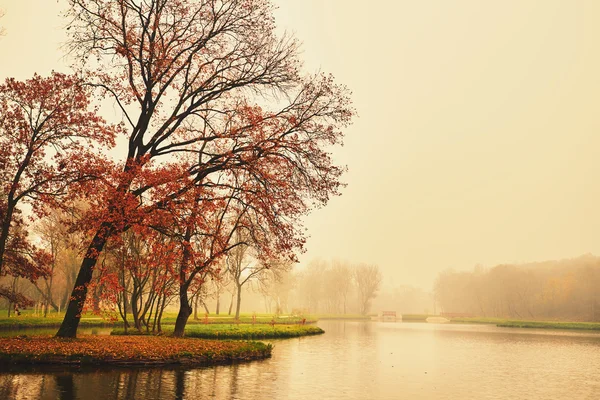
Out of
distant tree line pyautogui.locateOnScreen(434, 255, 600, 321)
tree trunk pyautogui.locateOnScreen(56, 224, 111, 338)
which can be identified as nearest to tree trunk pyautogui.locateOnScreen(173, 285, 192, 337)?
tree trunk pyautogui.locateOnScreen(56, 224, 111, 338)

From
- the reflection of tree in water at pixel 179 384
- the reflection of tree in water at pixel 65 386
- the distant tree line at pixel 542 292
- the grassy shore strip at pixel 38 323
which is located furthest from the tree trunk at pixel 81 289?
the distant tree line at pixel 542 292

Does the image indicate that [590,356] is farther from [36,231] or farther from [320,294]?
[320,294]

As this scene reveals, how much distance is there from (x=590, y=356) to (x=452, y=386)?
59.2 ft

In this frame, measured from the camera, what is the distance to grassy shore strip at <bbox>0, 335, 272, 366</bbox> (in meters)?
16.5

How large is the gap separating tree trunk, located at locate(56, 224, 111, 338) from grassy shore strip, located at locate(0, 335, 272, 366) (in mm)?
979

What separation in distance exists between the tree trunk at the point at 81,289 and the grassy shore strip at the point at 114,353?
0.98 metres

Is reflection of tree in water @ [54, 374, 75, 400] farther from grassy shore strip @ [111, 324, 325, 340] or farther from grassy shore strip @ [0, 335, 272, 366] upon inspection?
grassy shore strip @ [111, 324, 325, 340]

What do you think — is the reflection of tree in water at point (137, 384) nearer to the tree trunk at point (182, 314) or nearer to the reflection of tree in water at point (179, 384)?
the reflection of tree in water at point (179, 384)

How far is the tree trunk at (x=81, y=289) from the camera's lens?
66.1ft

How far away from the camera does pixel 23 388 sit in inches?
488

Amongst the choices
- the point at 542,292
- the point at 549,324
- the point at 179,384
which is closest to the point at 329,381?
the point at 179,384

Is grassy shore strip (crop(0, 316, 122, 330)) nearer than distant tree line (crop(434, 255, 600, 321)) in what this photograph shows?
Yes

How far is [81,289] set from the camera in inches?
802

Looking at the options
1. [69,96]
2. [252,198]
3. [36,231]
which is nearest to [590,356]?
[252,198]
